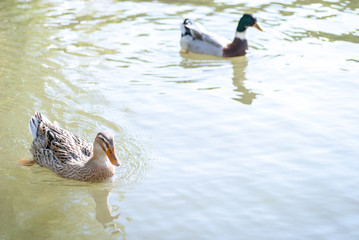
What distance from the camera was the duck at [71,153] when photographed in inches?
257

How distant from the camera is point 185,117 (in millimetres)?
8188

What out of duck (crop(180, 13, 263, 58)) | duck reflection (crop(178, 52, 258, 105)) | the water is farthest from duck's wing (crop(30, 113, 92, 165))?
duck (crop(180, 13, 263, 58))

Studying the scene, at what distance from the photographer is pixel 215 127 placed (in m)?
7.89

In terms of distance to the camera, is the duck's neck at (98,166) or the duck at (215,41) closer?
the duck's neck at (98,166)

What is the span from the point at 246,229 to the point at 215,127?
2534mm

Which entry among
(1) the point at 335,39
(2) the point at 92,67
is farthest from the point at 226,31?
(2) the point at 92,67

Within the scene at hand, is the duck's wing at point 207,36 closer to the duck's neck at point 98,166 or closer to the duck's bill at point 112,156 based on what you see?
the duck's neck at point 98,166

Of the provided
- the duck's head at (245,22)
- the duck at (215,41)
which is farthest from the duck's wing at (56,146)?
the duck's head at (245,22)

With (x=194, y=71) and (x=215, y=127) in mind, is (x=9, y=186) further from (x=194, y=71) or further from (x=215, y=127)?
(x=194, y=71)

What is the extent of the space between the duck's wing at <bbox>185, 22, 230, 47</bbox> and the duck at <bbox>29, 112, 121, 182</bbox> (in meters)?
4.71

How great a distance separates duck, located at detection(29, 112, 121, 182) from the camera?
6516mm

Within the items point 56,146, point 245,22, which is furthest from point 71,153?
point 245,22

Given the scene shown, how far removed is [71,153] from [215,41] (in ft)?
16.8

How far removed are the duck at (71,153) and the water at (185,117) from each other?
134 mm
